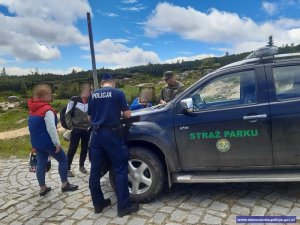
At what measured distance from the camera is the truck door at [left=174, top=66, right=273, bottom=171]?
163 inches

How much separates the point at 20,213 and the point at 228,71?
11.7 feet

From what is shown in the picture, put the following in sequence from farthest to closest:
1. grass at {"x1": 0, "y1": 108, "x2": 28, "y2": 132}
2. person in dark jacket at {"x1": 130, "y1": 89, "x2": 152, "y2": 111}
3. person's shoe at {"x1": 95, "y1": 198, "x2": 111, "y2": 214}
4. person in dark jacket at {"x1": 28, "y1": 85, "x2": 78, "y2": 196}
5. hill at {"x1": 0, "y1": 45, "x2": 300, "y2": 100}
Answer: hill at {"x1": 0, "y1": 45, "x2": 300, "y2": 100}, grass at {"x1": 0, "y1": 108, "x2": 28, "y2": 132}, person in dark jacket at {"x1": 130, "y1": 89, "x2": 152, "y2": 111}, person in dark jacket at {"x1": 28, "y1": 85, "x2": 78, "y2": 196}, person's shoe at {"x1": 95, "y1": 198, "x2": 111, "y2": 214}

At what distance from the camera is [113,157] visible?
14.1 feet

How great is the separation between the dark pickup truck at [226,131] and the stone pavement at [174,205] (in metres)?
0.37

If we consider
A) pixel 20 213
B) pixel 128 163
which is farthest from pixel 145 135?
pixel 20 213

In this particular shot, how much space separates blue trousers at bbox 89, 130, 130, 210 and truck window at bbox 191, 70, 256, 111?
115 centimetres

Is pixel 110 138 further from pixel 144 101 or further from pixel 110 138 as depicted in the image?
pixel 144 101

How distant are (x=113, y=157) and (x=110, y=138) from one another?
259 millimetres

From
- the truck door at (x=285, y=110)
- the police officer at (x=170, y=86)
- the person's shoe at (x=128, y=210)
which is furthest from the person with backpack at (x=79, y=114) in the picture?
the truck door at (x=285, y=110)

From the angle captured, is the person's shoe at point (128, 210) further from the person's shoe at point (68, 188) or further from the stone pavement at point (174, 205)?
the person's shoe at point (68, 188)

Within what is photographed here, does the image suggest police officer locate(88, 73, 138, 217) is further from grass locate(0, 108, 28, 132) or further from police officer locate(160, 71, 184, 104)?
grass locate(0, 108, 28, 132)

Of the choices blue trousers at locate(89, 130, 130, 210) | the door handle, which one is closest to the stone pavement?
blue trousers at locate(89, 130, 130, 210)

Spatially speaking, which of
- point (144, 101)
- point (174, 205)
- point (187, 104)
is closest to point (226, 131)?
point (187, 104)

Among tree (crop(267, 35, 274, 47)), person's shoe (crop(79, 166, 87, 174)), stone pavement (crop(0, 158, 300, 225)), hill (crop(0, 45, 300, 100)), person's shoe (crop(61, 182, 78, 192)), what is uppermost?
hill (crop(0, 45, 300, 100))
